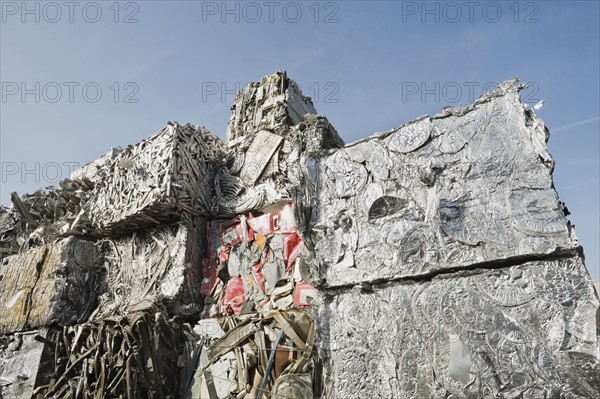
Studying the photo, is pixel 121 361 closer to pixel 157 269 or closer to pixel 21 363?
pixel 157 269

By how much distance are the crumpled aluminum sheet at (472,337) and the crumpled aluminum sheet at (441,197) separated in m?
0.14

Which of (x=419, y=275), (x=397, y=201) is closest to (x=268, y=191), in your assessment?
(x=397, y=201)

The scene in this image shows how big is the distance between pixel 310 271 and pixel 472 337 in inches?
49.2

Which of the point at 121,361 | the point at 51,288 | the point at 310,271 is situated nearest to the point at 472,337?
the point at 310,271

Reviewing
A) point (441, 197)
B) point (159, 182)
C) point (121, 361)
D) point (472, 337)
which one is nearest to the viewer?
point (472, 337)

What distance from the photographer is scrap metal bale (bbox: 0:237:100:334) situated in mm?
4703

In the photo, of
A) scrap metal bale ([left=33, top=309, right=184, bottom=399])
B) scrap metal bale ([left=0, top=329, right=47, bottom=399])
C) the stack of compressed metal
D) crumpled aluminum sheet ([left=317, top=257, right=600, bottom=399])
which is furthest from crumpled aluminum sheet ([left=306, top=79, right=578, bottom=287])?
scrap metal bale ([left=0, top=329, right=47, bottom=399])

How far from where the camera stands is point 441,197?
3.12 metres

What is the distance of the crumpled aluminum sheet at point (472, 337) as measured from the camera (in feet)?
8.08

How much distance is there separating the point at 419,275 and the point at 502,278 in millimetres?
508

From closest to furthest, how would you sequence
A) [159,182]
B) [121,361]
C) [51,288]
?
[121,361] → [159,182] → [51,288]

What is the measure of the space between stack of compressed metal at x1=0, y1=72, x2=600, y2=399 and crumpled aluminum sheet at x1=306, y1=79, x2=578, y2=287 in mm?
10

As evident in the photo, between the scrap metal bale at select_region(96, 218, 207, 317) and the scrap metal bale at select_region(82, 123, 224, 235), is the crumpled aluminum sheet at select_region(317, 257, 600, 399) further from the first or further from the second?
the scrap metal bale at select_region(82, 123, 224, 235)

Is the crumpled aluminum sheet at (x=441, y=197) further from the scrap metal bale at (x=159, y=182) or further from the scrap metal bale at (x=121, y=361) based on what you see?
the scrap metal bale at (x=121, y=361)
